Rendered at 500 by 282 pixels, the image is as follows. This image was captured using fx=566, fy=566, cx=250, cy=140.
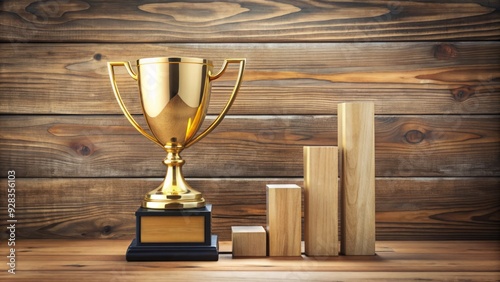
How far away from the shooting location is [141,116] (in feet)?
3.85

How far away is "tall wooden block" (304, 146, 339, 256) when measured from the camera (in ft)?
3.26

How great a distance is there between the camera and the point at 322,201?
100 centimetres

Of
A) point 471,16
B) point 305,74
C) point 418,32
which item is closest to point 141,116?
point 305,74

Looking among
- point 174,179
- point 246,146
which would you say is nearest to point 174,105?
point 174,179

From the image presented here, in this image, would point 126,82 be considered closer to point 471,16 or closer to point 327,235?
point 327,235

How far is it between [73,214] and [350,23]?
697mm

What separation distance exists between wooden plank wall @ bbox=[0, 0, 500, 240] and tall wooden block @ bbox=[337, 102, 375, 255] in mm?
183

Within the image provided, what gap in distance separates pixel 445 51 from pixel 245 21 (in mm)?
421

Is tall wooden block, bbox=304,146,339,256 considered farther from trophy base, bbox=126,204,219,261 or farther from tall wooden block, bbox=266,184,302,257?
trophy base, bbox=126,204,219,261

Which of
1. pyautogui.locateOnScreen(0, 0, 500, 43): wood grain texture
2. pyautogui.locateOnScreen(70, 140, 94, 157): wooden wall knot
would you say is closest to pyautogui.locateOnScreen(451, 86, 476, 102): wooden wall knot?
pyautogui.locateOnScreen(0, 0, 500, 43): wood grain texture

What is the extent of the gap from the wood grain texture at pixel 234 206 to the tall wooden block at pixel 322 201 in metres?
0.18

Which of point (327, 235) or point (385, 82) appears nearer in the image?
point (327, 235)

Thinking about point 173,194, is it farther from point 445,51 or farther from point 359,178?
point 445,51

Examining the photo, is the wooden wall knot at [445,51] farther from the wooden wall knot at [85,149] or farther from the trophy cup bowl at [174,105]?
Result: the wooden wall knot at [85,149]
